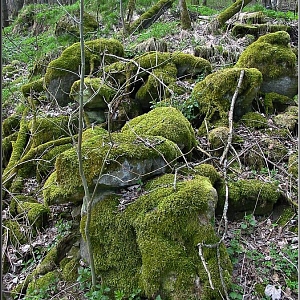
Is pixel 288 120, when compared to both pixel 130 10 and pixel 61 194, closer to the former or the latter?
pixel 61 194

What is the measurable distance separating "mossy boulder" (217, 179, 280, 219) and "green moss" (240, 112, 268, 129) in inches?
70.4

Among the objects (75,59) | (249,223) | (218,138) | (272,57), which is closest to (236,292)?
(249,223)

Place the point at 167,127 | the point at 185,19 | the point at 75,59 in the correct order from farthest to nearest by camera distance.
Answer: the point at 185,19, the point at 75,59, the point at 167,127

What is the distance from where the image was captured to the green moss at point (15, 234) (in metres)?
5.18

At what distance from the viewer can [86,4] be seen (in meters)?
14.7

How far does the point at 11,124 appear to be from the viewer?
8.23 meters

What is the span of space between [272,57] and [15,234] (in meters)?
5.70

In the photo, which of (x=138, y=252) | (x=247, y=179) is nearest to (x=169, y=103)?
(x=247, y=179)

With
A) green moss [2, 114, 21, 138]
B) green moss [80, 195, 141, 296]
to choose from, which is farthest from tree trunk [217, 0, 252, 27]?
green moss [80, 195, 141, 296]

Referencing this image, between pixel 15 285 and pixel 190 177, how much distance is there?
255cm

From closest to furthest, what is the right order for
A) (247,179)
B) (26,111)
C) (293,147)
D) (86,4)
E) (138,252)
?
(138,252) → (247,179) → (293,147) → (26,111) → (86,4)

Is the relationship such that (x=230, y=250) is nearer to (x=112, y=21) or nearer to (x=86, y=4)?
(x=112, y=21)

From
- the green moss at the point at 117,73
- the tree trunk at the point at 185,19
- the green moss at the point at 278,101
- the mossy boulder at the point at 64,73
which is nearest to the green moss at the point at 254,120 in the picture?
the green moss at the point at 278,101

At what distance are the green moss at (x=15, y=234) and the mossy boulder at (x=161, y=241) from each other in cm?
154
